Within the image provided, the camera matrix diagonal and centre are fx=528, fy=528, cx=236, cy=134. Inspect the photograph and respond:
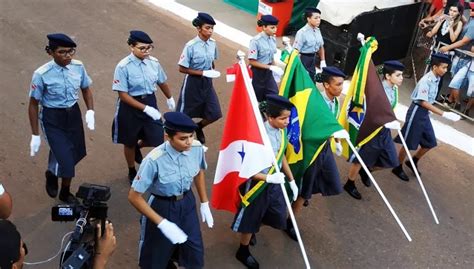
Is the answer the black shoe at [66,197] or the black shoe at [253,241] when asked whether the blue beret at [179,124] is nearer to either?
the black shoe at [253,241]

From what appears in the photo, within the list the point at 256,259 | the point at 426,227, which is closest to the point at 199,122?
the point at 256,259

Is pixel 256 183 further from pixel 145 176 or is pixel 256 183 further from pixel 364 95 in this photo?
pixel 364 95

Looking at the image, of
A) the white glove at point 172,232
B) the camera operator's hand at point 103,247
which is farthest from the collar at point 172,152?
the camera operator's hand at point 103,247

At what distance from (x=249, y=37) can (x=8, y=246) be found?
9217 millimetres

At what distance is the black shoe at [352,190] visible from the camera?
6430 millimetres

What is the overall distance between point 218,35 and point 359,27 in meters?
3.23

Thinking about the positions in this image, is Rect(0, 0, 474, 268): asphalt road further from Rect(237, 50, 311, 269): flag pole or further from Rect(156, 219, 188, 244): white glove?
Rect(156, 219, 188, 244): white glove

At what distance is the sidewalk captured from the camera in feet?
26.7

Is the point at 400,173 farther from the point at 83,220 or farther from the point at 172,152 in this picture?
the point at 83,220

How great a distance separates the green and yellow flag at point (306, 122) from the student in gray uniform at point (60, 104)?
7.14 feet

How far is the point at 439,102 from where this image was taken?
9.27m

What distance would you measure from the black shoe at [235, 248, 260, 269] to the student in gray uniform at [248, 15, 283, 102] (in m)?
2.77

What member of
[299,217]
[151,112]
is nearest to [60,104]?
[151,112]

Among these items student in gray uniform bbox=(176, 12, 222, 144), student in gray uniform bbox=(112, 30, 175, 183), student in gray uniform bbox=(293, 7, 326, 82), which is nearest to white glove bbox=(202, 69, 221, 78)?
student in gray uniform bbox=(176, 12, 222, 144)
